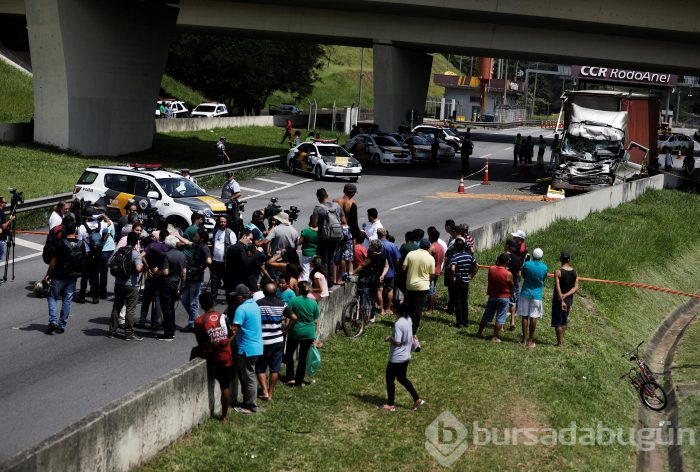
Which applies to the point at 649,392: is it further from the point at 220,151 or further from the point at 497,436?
the point at 220,151

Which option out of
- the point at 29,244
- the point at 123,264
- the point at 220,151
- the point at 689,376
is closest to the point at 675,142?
the point at 220,151

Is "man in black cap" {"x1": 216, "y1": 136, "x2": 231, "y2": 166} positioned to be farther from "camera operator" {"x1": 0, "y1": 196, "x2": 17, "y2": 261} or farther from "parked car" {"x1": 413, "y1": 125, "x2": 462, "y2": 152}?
"camera operator" {"x1": 0, "y1": 196, "x2": 17, "y2": 261}

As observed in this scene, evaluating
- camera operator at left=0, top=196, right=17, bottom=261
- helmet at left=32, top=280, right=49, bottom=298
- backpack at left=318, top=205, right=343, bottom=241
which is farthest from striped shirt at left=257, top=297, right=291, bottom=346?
camera operator at left=0, top=196, right=17, bottom=261

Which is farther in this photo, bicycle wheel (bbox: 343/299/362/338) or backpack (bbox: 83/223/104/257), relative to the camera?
backpack (bbox: 83/223/104/257)

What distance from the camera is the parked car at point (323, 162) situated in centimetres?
4072

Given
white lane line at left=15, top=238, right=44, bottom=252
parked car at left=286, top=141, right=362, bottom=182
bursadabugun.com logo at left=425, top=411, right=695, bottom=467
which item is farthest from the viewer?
parked car at left=286, top=141, right=362, bottom=182

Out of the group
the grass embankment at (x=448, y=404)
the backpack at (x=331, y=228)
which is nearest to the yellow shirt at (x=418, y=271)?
the grass embankment at (x=448, y=404)

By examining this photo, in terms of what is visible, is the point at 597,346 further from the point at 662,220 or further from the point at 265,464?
the point at 662,220

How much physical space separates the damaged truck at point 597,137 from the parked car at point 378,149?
8.26m

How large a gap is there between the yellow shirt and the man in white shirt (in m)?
3.46

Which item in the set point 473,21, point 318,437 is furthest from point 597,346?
point 473,21

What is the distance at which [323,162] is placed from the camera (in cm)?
4084

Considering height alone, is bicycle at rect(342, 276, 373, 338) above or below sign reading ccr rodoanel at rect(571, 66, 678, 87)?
below

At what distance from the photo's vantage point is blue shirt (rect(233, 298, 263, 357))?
1259cm
